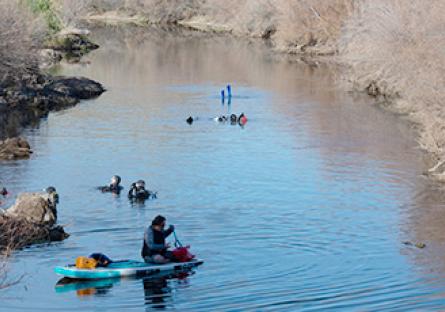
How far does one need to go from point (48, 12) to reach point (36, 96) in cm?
3452

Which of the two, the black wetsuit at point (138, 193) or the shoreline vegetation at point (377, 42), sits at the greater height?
the shoreline vegetation at point (377, 42)

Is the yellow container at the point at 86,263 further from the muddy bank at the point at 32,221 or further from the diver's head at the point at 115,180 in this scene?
the diver's head at the point at 115,180

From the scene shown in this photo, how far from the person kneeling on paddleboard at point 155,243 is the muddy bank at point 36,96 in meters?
26.9

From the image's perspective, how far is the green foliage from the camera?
299ft

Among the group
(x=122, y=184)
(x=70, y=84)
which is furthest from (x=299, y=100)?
(x=122, y=184)

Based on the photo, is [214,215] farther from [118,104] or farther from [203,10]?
[203,10]

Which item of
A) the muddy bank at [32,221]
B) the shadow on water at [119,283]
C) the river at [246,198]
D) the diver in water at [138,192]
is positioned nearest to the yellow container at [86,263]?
the shadow on water at [119,283]

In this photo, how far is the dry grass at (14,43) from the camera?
61406 millimetres

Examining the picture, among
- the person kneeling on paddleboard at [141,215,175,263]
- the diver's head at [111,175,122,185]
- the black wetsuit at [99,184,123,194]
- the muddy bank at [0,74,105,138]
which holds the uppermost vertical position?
the muddy bank at [0,74,105,138]

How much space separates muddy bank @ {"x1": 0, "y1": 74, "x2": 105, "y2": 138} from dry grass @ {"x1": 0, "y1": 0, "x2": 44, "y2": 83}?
3.20ft

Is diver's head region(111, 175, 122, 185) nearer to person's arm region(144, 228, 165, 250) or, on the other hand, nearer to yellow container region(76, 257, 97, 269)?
person's arm region(144, 228, 165, 250)

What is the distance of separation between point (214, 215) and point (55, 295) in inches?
404

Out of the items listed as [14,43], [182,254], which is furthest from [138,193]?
[14,43]

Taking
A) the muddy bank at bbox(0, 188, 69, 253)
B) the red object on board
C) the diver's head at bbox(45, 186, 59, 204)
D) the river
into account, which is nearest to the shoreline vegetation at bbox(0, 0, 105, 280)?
the river
